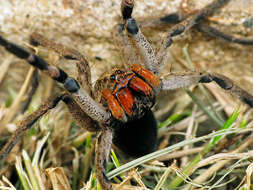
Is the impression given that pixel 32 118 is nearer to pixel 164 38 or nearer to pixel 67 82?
pixel 67 82

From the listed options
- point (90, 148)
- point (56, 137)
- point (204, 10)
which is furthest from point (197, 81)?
point (56, 137)

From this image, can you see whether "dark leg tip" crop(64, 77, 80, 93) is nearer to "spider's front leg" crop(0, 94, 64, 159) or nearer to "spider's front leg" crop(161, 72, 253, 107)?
"spider's front leg" crop(0, 94, 64, 159)

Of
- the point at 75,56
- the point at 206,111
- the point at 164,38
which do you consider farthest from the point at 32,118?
the point at 206,111

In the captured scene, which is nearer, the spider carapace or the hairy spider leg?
the hairy spider leg

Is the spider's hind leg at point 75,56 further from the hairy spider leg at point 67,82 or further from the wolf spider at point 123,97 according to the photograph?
the hairy spider leg at point 67,82

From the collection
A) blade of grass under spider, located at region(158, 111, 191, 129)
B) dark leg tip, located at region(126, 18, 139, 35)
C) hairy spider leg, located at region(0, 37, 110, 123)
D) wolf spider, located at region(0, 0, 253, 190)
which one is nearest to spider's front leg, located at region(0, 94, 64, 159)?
wolf spider, located at region(0, 0, 253, 190)

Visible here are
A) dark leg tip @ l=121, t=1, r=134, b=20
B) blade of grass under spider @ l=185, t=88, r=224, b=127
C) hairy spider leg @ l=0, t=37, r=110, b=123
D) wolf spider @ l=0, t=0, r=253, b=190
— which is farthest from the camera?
blade of grass under spider @ l=185, t=88, r=224, b=127

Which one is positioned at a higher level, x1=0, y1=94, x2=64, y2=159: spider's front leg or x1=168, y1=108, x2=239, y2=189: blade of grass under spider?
x1=0, y1=94, x2=64, y2=159: spider's front leg

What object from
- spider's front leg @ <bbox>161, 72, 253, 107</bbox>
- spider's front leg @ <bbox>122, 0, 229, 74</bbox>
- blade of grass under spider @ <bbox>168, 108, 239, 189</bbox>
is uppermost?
spider's front leg @ <bbox>122, 0, 229, 74</bbox>

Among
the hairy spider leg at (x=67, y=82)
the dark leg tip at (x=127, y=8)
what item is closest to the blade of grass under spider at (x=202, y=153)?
the hairy spider leg at (x=67, y=82)
